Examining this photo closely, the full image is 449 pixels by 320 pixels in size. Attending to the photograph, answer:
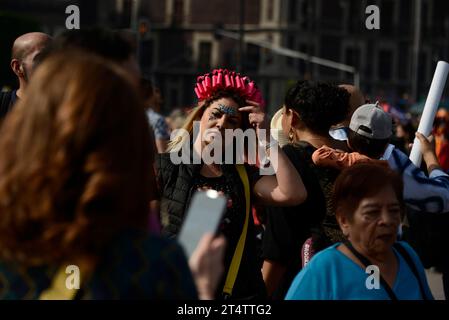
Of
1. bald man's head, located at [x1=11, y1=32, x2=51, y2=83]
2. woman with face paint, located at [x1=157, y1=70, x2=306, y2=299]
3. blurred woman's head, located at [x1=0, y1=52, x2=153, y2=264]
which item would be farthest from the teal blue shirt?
bald man's head, located at [x1=11, y1=32, x2=51, y2=83]

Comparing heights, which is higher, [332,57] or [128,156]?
[128,156]

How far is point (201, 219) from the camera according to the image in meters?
2.40

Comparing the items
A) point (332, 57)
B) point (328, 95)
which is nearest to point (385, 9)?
point (332, 57)

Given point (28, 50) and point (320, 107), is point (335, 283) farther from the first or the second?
point (28, 50)

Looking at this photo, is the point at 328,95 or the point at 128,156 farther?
the point at 328,95

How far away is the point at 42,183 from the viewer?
84.4 inches

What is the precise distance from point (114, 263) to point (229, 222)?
97.4 inches

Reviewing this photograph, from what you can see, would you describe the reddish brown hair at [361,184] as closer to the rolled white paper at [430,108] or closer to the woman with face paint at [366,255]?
the woman with face paint at [366,255]

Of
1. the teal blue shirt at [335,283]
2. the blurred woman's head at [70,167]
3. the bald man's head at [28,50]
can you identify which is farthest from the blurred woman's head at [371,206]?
the bald man's head at [28,50]

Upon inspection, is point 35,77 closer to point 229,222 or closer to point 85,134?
point 85,134

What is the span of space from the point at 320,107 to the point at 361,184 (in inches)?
68.8

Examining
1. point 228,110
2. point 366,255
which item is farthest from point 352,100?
point 366,255

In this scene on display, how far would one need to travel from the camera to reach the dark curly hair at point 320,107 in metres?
5.46
